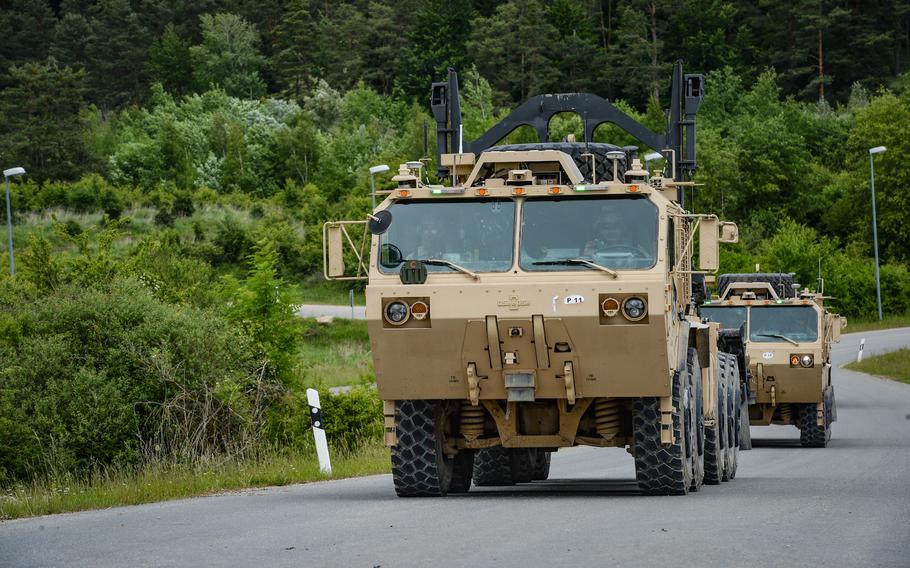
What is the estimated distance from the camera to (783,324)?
2684 centimetres

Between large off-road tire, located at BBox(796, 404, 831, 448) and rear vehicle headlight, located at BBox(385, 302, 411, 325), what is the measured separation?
1348cm

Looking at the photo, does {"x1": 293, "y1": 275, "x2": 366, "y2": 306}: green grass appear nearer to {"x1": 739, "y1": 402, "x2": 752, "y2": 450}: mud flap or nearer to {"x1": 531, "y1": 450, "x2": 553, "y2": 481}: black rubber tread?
{"x1": 739, "y1": 402, "x2": 752, "y2": 450}: mud flap

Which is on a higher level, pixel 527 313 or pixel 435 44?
pixel 435 44

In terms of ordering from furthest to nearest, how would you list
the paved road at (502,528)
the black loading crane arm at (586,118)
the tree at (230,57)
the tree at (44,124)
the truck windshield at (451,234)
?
the tree at (230,57) → the tree at (44,124) → the black loading crane arm at (586,118) → the truck windshield at (451,234) → the paved road at (502,528)

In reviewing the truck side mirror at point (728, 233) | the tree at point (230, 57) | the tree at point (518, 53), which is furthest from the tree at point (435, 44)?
the truck side mirror at point (728, 233)

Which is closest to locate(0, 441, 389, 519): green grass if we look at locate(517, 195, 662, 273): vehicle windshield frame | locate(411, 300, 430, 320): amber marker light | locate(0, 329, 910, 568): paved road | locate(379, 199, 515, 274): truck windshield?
locate(0, 329, 910, 568): paved road

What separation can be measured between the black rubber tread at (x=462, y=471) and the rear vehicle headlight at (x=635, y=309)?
2721 millimetres

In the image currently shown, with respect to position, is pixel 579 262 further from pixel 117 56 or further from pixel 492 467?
pixel 117 56

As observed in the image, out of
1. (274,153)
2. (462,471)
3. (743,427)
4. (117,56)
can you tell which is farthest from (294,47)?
(462,471)

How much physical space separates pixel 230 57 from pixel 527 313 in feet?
429

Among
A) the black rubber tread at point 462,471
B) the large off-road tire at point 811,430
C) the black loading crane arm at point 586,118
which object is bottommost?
the large off-road tire at point 811,430

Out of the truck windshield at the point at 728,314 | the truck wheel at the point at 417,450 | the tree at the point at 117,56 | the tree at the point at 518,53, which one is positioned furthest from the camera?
the tree at the point at 117,56

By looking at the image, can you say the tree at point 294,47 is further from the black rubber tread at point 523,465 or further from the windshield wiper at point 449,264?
the windshield wiper at point 449,264

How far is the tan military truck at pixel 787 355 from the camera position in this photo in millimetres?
25766
